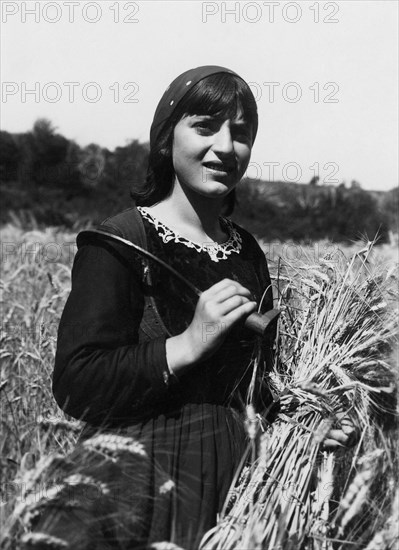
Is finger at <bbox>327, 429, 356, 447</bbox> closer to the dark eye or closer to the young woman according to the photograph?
the young woman

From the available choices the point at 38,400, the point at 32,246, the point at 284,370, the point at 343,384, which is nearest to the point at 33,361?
the point at 38,400

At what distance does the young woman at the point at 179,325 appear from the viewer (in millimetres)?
1325

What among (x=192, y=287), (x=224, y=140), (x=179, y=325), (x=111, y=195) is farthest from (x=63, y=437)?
(x=111, y=195)

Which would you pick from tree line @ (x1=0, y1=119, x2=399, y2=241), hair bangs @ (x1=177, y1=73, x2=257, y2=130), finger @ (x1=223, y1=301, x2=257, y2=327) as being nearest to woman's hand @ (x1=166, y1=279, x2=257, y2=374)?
finger @ (x1=223, y1=301, x2=257, y2=327)

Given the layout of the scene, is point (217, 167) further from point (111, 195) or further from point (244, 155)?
point (111, 195)

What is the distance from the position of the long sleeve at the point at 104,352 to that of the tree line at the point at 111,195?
474 inches

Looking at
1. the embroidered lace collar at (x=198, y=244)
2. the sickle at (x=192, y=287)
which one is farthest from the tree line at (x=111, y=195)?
the sickle at (x=192, y=287)

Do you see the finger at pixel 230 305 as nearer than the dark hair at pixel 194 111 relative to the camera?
Yes

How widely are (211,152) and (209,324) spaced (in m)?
0.35

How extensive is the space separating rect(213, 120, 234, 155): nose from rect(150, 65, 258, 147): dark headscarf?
0.33ft

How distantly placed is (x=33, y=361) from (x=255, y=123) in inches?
52.7

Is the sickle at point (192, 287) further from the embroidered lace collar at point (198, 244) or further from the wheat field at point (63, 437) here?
→ the wheat field at point (63, 437)

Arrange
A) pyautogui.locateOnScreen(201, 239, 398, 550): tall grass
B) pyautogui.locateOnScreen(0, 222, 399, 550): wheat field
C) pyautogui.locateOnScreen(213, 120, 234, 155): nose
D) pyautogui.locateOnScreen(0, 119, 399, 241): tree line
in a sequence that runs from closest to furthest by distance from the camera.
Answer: pyautogui.locateOnScreen(0, 222, 399, 550): wheat field, pyautogui.locateOnScreen(201, 239, 398, 550): tall grass, pyautogui.locateOnScreen(213, 120, 234, 155): nose, pyautogui.locateOnScreen(0, 119, 399, 241): tree line

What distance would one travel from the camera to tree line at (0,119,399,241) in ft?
47.8
